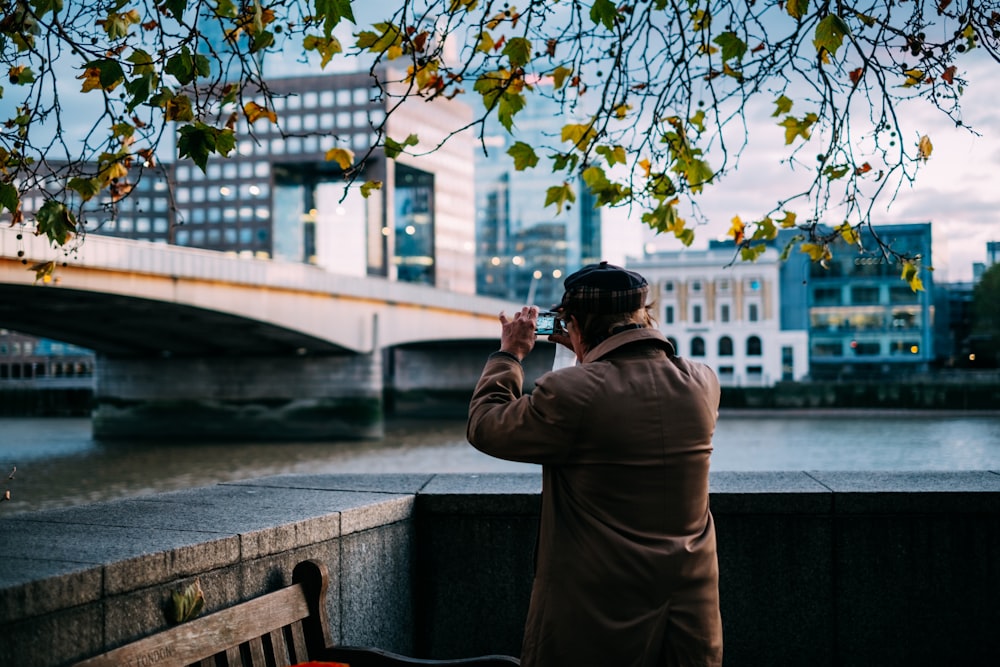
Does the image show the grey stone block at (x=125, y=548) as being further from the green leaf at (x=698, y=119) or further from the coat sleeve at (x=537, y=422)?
the green leaf at (x=698, y=119)

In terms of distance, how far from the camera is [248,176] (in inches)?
3371

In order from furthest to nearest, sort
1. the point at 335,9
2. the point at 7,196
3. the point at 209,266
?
1. the point at 209,266
2. the point at 7,196
3. the point at 335,9

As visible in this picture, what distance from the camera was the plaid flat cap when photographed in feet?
7.64

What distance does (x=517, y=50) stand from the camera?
4.18m

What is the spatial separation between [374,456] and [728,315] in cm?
5234

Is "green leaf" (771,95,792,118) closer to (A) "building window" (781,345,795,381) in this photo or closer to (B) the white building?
(B) the white building

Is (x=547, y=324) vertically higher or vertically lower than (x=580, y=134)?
lower

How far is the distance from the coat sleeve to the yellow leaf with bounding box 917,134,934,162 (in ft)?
8.44

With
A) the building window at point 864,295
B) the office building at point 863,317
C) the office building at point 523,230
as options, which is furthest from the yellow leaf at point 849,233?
the office building at point 523,230

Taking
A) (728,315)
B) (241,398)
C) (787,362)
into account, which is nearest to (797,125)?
(241,398)

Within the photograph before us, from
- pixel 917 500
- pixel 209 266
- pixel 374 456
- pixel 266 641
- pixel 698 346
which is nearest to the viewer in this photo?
pixel 266 641

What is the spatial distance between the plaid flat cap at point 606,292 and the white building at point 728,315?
74.8 metres

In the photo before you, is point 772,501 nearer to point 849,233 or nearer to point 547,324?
point 849,233

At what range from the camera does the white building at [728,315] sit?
77.1m
